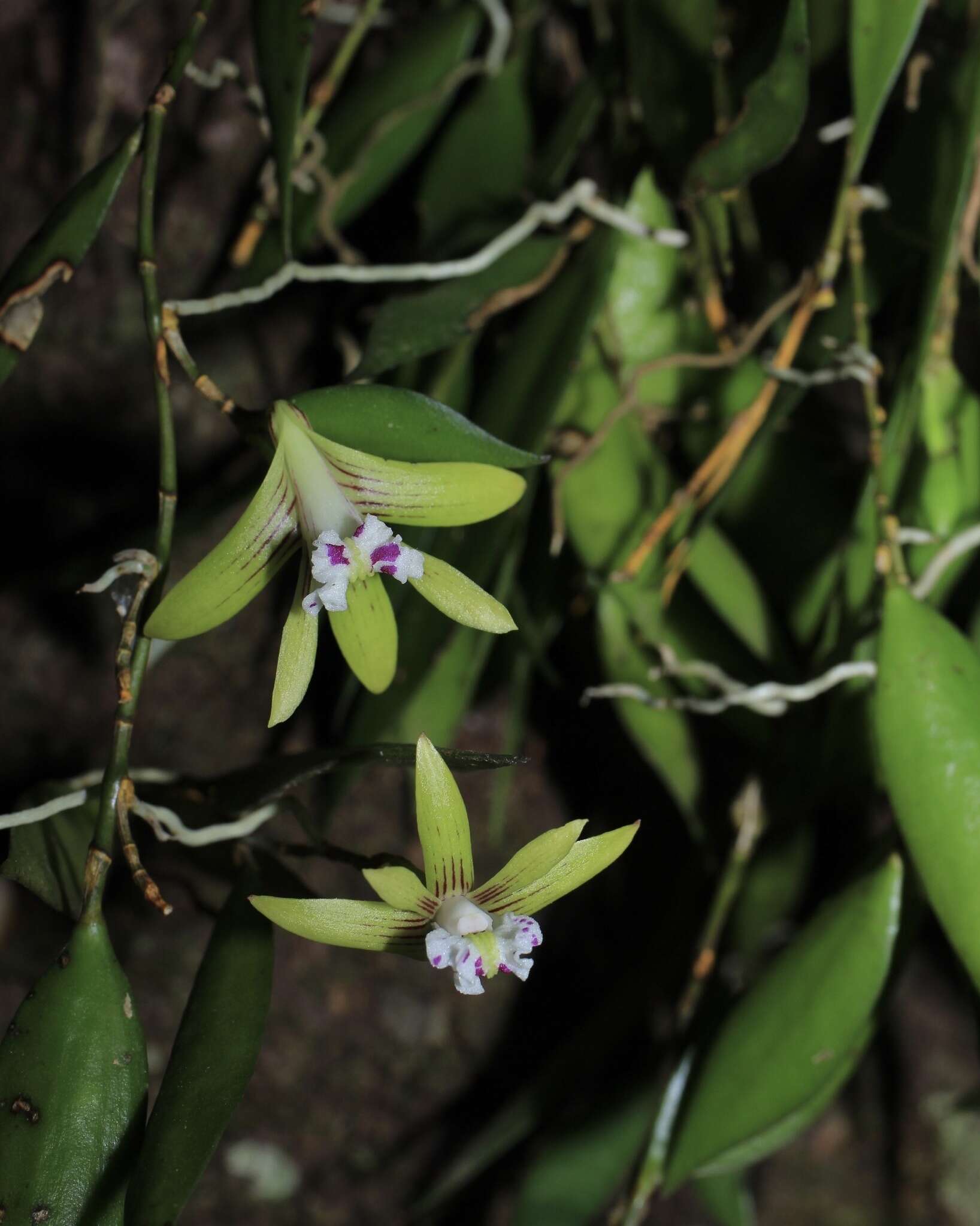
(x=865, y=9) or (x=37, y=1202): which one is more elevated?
(x=865, y=9)

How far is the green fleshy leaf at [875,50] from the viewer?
586mm

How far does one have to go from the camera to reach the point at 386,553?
447 mm

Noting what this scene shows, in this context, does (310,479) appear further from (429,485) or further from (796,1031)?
(796,1031)

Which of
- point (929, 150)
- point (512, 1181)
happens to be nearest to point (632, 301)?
point (929, 150)

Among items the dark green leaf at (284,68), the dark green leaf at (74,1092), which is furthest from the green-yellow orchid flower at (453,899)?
the dark green leaf at (284,68)

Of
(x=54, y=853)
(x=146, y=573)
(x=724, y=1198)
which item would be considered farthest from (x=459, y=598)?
(x=724, y=1198)

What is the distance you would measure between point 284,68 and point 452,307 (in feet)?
0.53

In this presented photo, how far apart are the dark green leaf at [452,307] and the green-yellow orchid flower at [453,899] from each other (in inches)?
9.8

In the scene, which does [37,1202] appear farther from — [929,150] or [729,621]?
[929,150]

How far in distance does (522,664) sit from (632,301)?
12.2 inches

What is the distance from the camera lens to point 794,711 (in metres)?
0.76

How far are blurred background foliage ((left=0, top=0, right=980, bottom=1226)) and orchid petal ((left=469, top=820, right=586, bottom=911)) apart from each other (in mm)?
50

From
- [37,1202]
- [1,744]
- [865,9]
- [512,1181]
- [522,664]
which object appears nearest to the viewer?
[37,1202]

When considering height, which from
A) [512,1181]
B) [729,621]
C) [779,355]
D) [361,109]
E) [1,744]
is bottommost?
[512,1181]
